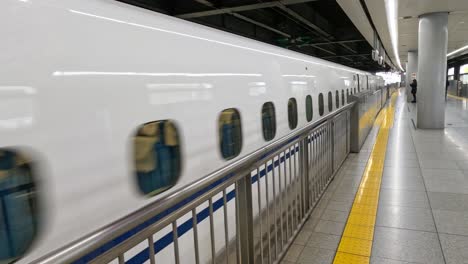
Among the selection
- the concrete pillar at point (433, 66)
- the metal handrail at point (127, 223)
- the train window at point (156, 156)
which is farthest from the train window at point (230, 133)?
the concrete pillar at point (433, 66)

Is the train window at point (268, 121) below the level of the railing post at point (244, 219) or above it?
above

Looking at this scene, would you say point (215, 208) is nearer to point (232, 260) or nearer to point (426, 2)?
point (232, 260)

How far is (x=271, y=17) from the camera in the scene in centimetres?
977

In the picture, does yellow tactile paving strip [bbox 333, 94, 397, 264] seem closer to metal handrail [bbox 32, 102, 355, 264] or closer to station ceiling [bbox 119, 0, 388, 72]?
metal handrail [bbox 32, 102, 355, 264]

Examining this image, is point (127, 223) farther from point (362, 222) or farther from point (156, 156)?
point (362, 222)

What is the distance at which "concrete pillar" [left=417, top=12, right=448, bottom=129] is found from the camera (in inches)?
382

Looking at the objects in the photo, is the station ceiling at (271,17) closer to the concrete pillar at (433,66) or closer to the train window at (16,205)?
the concrete pillar at (433,66)

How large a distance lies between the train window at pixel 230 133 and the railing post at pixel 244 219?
26.3 inches

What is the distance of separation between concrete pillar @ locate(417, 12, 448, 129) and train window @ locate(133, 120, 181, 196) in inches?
376

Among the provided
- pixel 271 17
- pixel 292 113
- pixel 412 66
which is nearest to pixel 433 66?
pixel 271 17

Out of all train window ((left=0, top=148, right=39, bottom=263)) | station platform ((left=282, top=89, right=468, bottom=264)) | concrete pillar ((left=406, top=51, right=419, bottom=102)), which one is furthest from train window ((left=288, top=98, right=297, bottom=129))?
concrete pillar ((left=406, top=51, right=419, bottom=102))

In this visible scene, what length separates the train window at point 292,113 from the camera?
4.62m

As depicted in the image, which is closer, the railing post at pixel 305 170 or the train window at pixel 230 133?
the train window at pixel 230 133

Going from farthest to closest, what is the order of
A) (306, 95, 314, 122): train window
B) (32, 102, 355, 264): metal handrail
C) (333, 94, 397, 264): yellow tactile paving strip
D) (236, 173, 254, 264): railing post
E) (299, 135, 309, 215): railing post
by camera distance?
1. (306, 95, 314, 122): train window
2. (299, 135, 309, 215): railing post
3. (333, 94, 397, 264): yellow tactile paving strip
4. (236, 173, 254, 264): railing post
5. (32, 102, 355, 264): metal handrail
